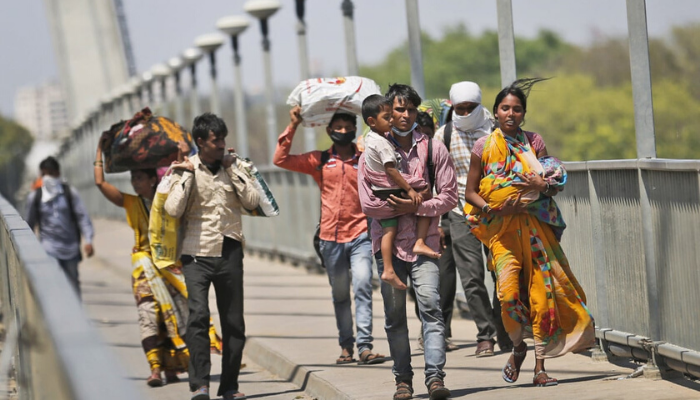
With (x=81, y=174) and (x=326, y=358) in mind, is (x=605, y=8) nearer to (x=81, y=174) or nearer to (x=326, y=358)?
(x=81, y=174)

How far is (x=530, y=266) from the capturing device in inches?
294

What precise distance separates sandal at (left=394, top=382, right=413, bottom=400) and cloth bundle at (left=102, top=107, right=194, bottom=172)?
3007mm

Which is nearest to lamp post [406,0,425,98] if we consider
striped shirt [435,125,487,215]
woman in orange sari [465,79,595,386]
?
striped shirt [435,125,487,215]

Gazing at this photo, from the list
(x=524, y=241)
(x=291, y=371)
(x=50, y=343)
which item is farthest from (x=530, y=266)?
(x=50, y=343)

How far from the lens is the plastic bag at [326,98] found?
9.42 meters

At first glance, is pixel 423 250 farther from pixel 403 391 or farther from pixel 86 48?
pixel 86 48

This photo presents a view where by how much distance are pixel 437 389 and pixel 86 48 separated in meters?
103

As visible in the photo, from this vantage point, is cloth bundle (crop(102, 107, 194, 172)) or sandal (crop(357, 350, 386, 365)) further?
cloth bundle (crop(102, 107, 194, 172))

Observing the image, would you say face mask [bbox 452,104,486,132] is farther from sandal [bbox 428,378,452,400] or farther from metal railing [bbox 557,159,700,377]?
sandal [bbox 428,378,452,400]

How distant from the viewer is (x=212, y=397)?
927 centimetres

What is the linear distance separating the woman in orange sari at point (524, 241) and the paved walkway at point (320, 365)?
31 centimetres

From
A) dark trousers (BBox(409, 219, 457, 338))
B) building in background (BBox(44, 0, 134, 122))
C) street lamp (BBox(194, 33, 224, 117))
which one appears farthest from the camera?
building in background (BBox(44, 0, 134, 122))

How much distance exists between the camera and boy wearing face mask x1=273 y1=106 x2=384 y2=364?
951 centimetres

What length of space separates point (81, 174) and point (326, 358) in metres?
74.4
